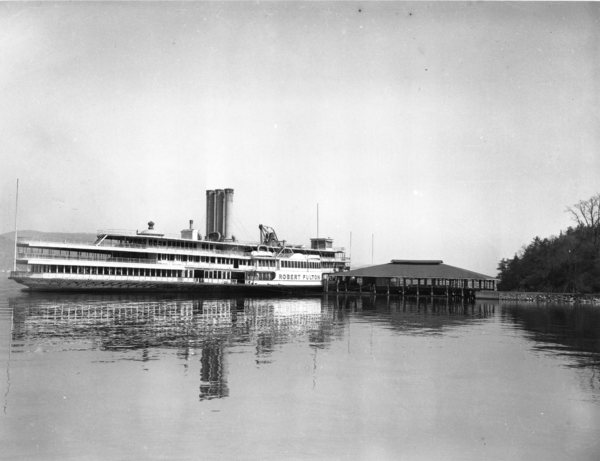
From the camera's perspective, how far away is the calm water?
1092 centimetres

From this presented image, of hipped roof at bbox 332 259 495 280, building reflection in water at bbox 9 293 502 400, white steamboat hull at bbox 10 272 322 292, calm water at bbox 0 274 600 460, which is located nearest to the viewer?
calm water at bbox 0 274 600 460

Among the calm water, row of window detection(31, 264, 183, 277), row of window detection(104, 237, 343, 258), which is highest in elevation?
row of window detection(104, 237, 343, 258)

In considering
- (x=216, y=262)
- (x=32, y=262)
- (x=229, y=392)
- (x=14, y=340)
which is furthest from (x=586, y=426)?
(x=216, y=262)

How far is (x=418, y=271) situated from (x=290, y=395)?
5521cm

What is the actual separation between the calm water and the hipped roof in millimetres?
37470

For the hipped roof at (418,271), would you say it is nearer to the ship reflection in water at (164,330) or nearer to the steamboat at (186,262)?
the steamboat at (186,262)

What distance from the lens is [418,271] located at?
67938 millimetres

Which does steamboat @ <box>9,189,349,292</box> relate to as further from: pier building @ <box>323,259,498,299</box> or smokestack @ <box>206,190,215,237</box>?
pier building @ <box>323,259,498,299</box>

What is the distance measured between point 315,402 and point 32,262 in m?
47.9

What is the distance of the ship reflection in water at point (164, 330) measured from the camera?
67.6 feet

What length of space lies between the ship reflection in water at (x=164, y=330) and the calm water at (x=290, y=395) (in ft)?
Result: 0.47

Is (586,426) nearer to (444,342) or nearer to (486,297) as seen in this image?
(444,342)

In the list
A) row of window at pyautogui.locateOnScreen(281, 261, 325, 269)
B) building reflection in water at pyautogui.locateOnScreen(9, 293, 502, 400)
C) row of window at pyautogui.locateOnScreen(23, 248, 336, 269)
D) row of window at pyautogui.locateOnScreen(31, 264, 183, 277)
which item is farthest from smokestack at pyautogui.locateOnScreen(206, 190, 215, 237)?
building reflection in water at pyautogui.locateOnScreen(9, 293, 502, 400)

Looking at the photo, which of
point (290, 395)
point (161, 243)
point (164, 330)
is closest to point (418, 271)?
point (161, 243)
